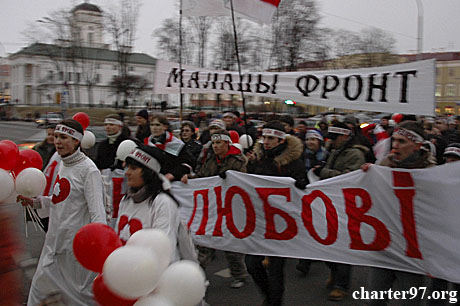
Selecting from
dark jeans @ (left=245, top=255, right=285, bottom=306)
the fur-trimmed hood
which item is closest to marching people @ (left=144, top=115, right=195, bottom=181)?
the fur-trimmed hood

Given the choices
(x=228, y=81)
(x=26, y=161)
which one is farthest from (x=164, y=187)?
(x=228, y=81)

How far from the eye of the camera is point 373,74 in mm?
5426

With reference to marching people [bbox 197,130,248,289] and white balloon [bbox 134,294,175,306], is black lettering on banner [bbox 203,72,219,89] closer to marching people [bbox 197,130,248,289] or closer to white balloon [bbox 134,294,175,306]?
marching people [bbox 197,130,248,289]

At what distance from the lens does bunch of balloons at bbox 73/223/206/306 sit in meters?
1.93

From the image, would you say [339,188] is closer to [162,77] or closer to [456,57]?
[162,77]

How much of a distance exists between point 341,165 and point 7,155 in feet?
11.5

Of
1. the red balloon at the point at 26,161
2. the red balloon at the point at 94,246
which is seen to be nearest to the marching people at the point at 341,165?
the red balloon at the point at 26,161

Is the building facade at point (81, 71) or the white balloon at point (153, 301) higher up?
the building facade at point (81, 71)

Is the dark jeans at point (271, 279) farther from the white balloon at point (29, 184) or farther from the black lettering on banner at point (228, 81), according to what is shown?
the black lettering on banner at point (228, 81)

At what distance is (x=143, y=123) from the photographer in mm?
8477

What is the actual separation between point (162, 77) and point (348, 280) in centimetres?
422

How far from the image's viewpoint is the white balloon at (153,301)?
1.99 metres

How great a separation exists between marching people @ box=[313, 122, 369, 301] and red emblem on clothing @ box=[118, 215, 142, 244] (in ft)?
8.17

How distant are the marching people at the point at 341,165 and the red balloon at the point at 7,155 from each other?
314cm
